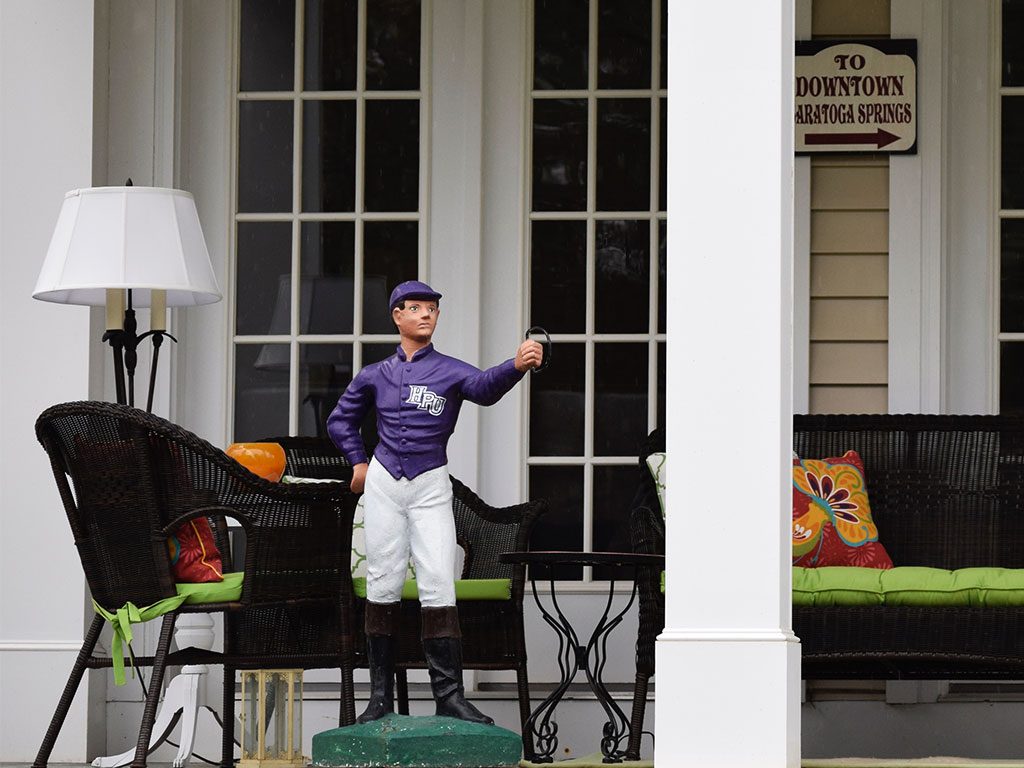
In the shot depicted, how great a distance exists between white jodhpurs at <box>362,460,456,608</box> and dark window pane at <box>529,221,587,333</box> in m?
1.58

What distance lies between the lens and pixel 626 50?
5.30 meters

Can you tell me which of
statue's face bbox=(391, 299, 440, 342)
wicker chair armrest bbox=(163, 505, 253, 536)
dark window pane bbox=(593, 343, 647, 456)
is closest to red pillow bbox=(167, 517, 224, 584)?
wicker chair armrest bbox=(163, 505, 253, 536)

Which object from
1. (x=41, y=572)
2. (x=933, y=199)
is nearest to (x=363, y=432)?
(x=41, y=572)

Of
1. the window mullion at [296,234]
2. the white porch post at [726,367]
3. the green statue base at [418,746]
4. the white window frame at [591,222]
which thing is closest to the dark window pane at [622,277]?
the white window frame at [591,222]

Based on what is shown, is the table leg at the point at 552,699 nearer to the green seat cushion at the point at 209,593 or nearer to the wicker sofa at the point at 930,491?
the wicker sofa at the point at 930,491

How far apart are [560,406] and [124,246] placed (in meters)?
1.48

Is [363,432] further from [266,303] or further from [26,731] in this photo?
[26,731]

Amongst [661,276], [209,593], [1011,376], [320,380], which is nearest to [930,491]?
[1011,376]

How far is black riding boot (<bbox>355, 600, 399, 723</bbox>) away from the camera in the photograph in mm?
3785

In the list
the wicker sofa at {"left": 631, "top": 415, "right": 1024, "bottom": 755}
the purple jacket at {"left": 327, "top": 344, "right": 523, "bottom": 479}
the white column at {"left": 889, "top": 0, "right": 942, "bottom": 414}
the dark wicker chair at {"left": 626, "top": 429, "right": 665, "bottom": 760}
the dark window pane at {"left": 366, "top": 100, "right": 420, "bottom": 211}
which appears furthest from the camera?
the dark window pane at {"left": 366, "top": 100, "right": 420, "bottom": 211}

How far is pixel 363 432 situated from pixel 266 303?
0.50 metres

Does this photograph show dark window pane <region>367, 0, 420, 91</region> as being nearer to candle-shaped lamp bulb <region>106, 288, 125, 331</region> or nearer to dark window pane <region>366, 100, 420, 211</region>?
dark window pane <region>366, 100, 420, 211</region>

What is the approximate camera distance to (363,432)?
530 cm

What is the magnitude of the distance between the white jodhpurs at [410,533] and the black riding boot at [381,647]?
0.03m
